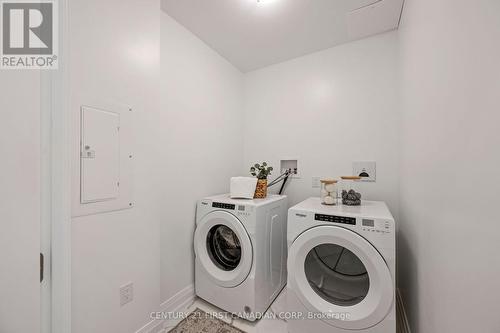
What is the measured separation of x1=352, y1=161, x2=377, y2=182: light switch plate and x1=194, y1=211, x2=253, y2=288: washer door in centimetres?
120

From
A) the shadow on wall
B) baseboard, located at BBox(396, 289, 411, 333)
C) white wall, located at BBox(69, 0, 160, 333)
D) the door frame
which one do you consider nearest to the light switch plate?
the shadow on wall

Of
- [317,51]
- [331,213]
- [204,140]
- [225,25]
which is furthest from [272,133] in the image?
[331,213]

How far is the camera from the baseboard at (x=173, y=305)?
1.23 metres

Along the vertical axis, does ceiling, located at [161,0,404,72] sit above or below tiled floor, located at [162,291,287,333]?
above

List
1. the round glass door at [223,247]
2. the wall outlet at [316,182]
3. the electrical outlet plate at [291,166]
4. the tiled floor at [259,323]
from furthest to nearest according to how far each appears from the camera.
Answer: the electrical outlet plate at [291,166] → the wall outlet at [316,182] → the round glass door at [223,247] → the tiled floor at [259,323]

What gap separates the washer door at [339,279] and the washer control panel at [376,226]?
0.07 metres

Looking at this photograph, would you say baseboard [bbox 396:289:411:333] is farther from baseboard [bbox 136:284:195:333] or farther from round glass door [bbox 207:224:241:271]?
baseboard [bbox 136:284:195:333]

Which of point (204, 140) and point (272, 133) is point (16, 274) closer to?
point (204, 140)

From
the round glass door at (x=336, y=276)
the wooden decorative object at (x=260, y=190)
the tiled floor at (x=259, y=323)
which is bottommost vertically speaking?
the tiled floor at (x=259, y=323)

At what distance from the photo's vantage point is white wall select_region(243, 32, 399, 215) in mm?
1717

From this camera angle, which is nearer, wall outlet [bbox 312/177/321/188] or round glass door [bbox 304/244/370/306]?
round glass door [bbox 304/244/370/306]

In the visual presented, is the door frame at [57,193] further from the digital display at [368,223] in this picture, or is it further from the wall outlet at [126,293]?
the digital display at [368,223]

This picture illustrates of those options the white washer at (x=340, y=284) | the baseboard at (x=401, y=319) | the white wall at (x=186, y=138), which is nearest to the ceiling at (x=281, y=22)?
the white wall at (x=186, y=138)

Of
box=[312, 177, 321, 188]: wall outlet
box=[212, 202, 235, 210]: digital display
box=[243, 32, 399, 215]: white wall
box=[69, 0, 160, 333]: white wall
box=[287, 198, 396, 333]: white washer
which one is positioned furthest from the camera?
Answer: box=[312, 177, 321, 188]: wall outlet
